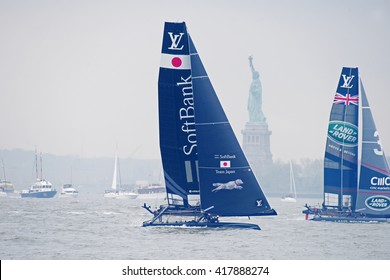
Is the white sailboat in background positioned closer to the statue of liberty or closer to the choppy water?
the statue of liberty

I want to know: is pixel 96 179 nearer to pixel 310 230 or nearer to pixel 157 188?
pixel 157 188

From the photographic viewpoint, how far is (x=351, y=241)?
3416cm

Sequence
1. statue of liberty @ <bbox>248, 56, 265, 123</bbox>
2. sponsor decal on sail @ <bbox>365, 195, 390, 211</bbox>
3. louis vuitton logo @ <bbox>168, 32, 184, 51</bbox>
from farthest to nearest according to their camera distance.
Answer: statue of liberty @ <bbox>248, 56, 265, 123</bbox>, sponsor decal on sail @ <bbox>365, 195, 390, 211</bbox>, louis vuitton logo @ <bbox>168, 32, 184, 51</bbox>

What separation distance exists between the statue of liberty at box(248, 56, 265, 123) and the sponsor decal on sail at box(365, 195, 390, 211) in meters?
86.1

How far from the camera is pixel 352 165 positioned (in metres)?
43.9

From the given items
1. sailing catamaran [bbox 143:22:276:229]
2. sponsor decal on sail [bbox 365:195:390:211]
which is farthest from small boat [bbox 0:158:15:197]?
sailing catamaran [bbox 143:22:276:229]

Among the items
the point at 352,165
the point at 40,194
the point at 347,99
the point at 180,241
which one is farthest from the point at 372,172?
the point at 40,194

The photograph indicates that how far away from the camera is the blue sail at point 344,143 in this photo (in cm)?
4359

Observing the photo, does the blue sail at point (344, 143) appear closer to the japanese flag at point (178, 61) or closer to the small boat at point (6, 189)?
the japanese flag at point (178, 61)

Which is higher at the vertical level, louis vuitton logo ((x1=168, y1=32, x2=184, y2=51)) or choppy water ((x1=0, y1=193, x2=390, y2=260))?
louis vuitton logo ((x1=168, y1=32, x2=184, y2=51))

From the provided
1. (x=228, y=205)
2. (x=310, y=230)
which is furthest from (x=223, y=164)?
(x=310, y=230)

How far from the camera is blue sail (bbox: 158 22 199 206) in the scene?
1334 inches

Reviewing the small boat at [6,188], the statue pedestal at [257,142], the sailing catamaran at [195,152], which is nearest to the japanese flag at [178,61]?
the sailing catamaran at [195,152]
